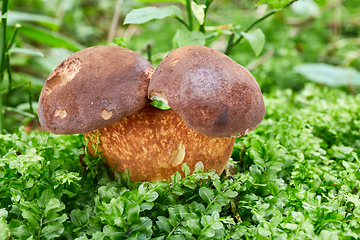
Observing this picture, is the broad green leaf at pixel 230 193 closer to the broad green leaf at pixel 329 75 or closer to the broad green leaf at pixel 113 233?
the broad green leaf at pixel 113 233

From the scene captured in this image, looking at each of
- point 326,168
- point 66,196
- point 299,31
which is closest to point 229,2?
point 299,31

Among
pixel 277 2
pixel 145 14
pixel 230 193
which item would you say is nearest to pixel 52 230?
pixel 230 193

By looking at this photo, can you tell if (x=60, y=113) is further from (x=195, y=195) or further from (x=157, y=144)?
(x=195, y=195)

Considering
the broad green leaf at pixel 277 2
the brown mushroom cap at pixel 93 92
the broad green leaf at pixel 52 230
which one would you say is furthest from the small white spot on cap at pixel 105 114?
the broad green leaf at pixel 277 2

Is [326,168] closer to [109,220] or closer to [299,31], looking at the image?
[109,220]

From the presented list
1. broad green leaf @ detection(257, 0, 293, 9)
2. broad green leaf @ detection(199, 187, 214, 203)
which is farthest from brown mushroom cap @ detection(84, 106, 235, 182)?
broad green leaf @ detection(257, 0, 293, 9)
